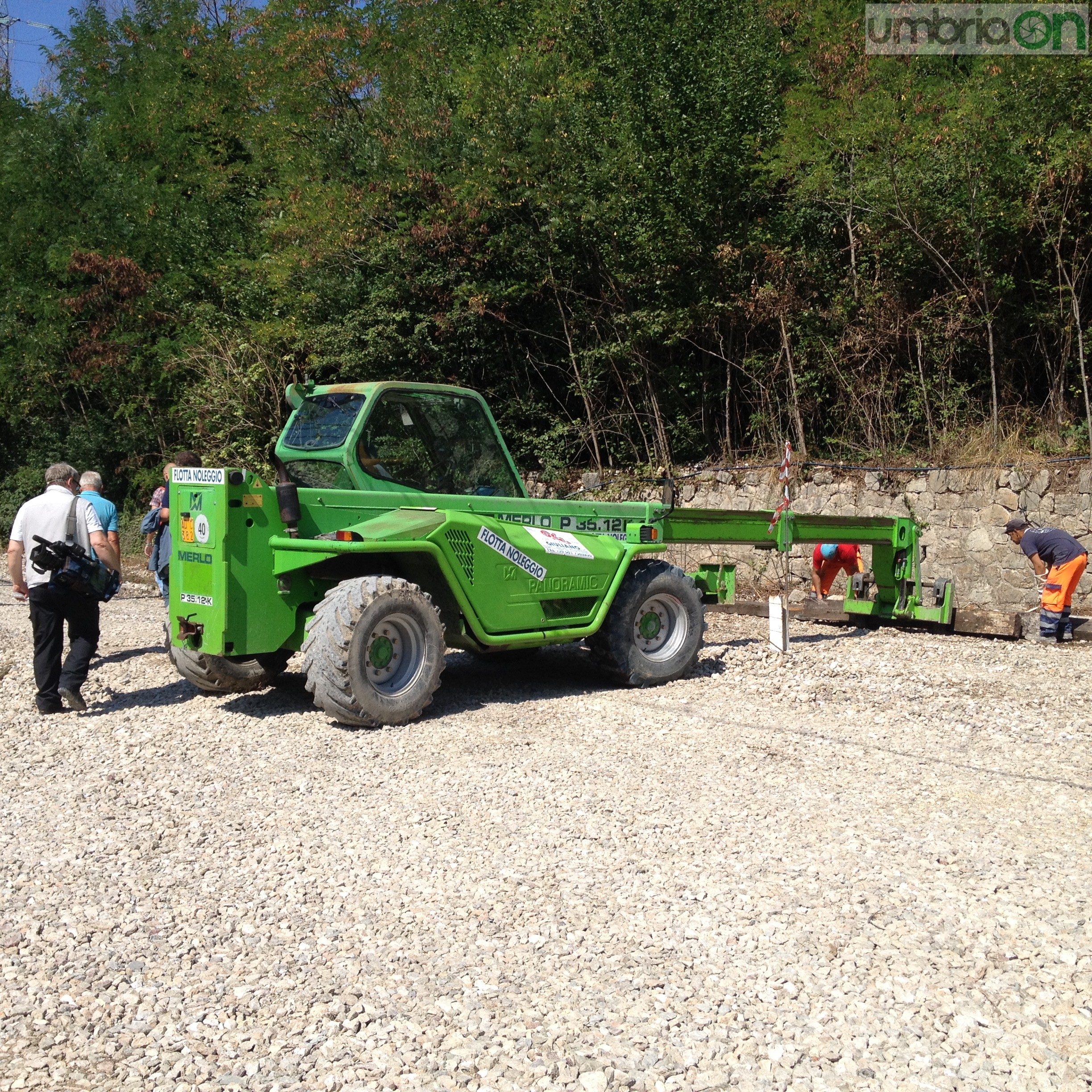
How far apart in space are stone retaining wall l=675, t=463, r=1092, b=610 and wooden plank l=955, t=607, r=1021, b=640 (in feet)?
8.25

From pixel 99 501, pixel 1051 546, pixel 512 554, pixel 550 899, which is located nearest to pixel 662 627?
pixel 512 554

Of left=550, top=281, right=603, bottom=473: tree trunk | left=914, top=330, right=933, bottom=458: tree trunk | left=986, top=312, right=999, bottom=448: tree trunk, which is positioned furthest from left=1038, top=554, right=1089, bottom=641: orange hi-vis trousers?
left=550, top=281, right=603, bottom=473: tree trunk

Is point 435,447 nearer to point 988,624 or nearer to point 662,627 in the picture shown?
point 662,627

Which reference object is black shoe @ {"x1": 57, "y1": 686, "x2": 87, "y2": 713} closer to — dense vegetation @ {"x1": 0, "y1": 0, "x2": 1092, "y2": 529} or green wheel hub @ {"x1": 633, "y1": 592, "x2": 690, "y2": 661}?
green wheel hub @ {"x1": 633, "y1": 592, "x2": 690, "y2": 661}

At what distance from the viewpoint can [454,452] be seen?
27.0 ft

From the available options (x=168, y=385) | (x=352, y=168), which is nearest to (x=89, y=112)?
(x=168, y=385)

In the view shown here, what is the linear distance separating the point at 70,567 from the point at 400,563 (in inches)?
89.2

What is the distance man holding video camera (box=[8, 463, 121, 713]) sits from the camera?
757 cm

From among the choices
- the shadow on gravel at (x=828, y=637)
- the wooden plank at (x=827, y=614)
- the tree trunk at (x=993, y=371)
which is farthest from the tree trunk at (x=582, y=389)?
the shadow on gravel at (x=828, y=637)

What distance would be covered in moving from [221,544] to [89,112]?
28.7 m

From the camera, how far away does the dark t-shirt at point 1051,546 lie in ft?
36.6

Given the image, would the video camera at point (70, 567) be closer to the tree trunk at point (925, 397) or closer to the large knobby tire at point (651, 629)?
the large knobby tire at point (651, 629)

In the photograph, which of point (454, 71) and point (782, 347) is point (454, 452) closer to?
point (782, 347)

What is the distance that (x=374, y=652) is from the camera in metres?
7.13
